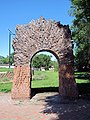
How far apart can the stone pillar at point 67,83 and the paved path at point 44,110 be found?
68 cm

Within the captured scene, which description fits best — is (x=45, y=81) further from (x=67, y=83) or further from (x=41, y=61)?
(x=41, y=61)

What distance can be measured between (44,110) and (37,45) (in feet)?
16.4

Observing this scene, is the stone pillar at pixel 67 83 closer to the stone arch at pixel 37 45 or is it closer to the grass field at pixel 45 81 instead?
the stone arch at pixel 37 45

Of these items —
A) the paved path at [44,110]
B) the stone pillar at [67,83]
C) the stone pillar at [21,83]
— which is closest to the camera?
the paved path at [44,110]

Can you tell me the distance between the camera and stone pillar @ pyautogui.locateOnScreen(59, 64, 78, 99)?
Answer: 1548cm

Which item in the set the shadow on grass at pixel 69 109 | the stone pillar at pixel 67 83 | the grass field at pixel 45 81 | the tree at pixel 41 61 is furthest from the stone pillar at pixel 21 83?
the tree at pixel 41 61

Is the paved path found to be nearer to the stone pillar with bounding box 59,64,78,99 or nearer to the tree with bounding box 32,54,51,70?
the stone pillar with bounding box 59,64,78,99

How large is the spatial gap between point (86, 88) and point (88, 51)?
9114 millimetres

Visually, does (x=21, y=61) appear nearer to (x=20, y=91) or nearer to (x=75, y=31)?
(x=20, y=91)

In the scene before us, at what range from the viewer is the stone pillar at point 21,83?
1575 centimetres

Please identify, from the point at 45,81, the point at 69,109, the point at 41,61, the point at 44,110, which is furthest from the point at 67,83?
the point at 41,61

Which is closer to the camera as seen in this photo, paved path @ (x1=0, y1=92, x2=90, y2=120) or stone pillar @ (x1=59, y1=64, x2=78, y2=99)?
paved path @ (x1=0, y1=92, x2=90, y2=120)


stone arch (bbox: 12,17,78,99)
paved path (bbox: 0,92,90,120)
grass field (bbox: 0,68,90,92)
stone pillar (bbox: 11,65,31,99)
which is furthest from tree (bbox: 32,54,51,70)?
Result: paved path (bbox: 0,92,90,120)

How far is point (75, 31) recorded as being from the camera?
29.7 metres
